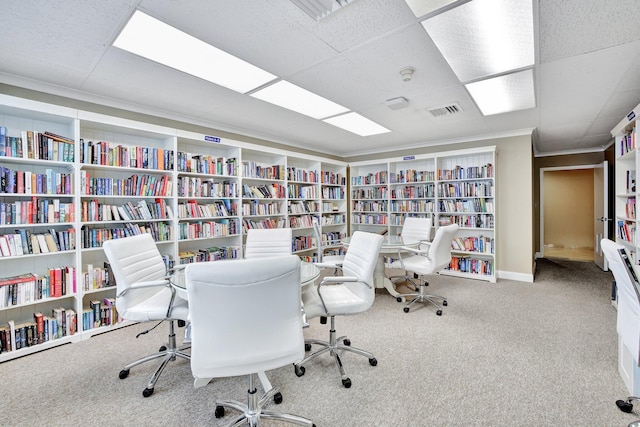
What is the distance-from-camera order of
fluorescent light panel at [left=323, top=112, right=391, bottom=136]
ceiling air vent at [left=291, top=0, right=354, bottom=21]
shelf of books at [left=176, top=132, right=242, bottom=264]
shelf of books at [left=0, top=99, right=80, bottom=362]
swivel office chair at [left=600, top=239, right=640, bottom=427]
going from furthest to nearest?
fluorescent light panel at [left=323, top=112, right=391, bottom=136]
shelf of books at [left=176, top=132, right=242, bottom=264]
shelf of books at [left=0, top=99, right=80, bottom=362]
ceiling air vent at [left=291, top=0, right=354, bottom=21]
swivel office chair at [left=600, top=239, right=640, bottom=427]

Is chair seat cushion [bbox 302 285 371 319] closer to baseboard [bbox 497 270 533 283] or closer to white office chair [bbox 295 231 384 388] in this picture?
white office chair [bbox 295 231 384 388]

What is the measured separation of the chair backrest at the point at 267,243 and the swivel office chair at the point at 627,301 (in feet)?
8.71

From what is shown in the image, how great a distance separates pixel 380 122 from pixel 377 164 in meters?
2.15

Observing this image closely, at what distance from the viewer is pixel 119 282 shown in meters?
2.12

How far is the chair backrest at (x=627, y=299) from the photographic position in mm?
1623

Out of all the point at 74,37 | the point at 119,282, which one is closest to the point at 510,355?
the point at 119,282

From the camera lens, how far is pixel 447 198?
210 inches

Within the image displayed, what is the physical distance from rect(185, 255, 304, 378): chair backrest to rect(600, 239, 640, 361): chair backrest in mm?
1845

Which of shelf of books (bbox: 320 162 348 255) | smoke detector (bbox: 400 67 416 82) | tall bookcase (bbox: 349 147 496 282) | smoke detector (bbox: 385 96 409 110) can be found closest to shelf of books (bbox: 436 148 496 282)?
tall bookcase (bbox: 349 147 496 282)

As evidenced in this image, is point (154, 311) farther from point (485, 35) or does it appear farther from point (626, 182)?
point (626, 182)

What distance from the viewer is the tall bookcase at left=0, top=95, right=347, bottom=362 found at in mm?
2646

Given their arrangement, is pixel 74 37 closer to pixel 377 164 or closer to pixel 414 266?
pixel 414 266

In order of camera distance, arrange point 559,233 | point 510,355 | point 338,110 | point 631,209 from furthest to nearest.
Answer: point 559,233 → point 338,110 → point 631,209 → point 510,355

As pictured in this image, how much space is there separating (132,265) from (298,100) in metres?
2.40
